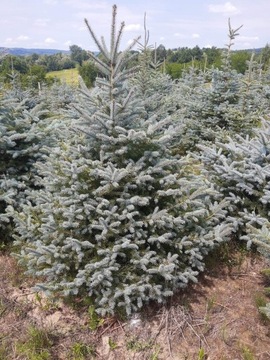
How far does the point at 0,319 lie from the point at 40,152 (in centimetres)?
246

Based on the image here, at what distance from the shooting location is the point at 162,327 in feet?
11.0

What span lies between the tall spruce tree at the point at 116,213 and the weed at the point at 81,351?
0.36 meters

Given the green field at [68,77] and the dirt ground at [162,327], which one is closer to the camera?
the dirt ground at [162,327]

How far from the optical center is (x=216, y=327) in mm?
3307

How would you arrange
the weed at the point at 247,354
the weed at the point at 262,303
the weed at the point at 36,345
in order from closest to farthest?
1. the weed at the point at 247,354
2. the weed at the point at 36,345
3. the weed at the point at 262,303

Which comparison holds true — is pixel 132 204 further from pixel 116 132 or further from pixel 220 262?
pixel 220 262

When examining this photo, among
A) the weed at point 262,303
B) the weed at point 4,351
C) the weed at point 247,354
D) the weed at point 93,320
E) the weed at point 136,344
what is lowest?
the weed at point 4,351

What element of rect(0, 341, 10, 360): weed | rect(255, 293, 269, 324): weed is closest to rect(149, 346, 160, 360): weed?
rect(255, 293, 269, 324): weed

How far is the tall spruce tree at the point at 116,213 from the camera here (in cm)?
321

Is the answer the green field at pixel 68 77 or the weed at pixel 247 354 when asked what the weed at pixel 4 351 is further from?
the green field at pixel 68 77

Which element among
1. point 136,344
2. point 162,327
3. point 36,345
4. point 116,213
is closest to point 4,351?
point 36,345

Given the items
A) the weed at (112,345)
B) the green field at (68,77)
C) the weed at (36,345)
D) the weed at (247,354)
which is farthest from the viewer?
the green field at (68,77)

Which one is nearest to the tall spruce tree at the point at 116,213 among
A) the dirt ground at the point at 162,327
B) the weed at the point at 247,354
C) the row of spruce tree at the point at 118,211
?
the row of spruce tree at the point at 118,211

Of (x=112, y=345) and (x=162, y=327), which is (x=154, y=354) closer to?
(x=162, y=327)
